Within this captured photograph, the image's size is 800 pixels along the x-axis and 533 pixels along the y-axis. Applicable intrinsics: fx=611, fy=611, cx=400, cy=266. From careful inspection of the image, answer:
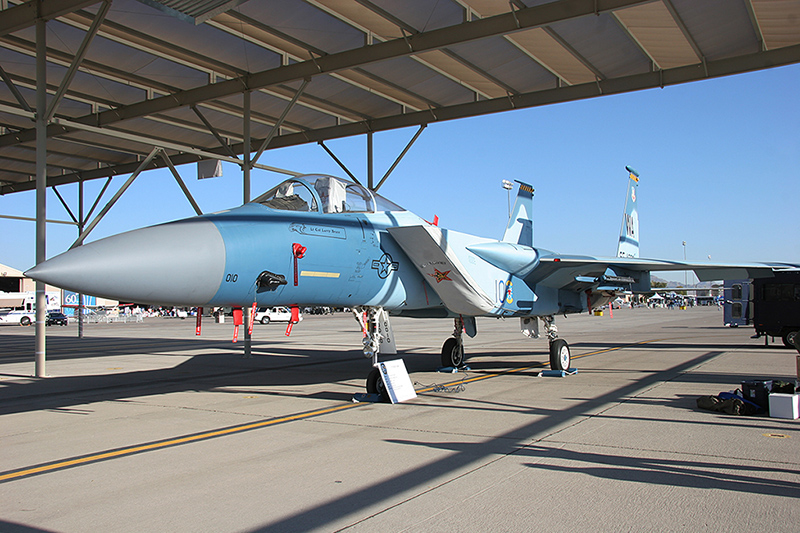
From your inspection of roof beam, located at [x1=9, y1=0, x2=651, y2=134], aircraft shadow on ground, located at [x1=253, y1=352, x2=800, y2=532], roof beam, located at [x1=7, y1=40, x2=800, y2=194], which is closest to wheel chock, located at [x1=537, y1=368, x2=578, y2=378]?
aircraft shadow on ground, located at [x1=253, y1=352, x2=800, y2=532]

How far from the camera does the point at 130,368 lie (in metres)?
13.5

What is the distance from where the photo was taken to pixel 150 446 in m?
5.83

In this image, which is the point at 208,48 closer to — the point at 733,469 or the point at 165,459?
the point at 165,459

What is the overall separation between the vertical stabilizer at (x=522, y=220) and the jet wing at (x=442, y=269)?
4.76m

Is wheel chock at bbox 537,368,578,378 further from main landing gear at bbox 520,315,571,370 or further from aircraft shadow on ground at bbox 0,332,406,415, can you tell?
aircraft shadow on ground at bbox 0,332,406,415

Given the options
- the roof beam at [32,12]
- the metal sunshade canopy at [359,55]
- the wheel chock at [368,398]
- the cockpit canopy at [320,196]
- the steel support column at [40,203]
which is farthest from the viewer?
the steel support column at [40,203]

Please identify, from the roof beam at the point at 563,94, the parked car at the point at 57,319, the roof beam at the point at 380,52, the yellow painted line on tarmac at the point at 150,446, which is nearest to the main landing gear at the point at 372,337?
the yellow painted line on tarmac at the point at 150,446

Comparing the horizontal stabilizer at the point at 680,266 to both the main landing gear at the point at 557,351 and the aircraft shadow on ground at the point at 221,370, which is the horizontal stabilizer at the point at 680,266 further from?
the aircraft shadow on ground at the point at 221,370

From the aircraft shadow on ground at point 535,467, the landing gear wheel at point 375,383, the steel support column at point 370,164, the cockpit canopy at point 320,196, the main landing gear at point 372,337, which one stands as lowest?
the aircraft shadow on ground at point 535,467

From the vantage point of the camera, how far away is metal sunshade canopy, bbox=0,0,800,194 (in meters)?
10.3

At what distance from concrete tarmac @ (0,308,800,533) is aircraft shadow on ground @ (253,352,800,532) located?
2 centimetres

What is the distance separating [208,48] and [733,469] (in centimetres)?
1133

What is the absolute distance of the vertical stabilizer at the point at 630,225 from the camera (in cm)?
1561

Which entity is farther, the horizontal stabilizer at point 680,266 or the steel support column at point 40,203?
the steel support column at point 40,203
